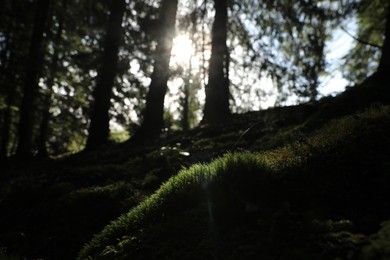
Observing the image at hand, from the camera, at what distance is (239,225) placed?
396cm

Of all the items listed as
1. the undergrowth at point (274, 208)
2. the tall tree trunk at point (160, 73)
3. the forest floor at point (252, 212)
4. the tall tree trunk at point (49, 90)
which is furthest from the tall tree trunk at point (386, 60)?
the tall tree trunk at point (49, 90)

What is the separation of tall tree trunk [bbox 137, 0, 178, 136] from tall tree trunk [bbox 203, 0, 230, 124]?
149cm

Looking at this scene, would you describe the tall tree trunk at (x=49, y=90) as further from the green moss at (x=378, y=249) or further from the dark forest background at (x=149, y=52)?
the green moss at (x=378, y=249)

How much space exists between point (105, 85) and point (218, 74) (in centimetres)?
409

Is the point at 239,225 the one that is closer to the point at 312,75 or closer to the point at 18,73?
the point at 312,75

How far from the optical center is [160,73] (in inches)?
530

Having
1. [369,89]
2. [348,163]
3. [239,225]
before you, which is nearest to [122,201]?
[239,225]

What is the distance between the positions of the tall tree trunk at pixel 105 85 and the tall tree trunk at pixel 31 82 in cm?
328

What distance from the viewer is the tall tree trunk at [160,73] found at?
1342 cm

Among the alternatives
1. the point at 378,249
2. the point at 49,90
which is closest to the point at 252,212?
the point at 378,249

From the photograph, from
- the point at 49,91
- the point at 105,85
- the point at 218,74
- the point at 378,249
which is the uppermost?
the point at 49,91

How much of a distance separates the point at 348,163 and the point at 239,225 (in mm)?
1526

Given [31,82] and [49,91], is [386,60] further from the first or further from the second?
[49,91]

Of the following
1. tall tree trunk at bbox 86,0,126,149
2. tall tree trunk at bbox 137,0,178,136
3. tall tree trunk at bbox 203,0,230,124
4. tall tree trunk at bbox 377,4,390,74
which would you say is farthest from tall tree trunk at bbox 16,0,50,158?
tall tree trunk at bbox 377,4,390,74
